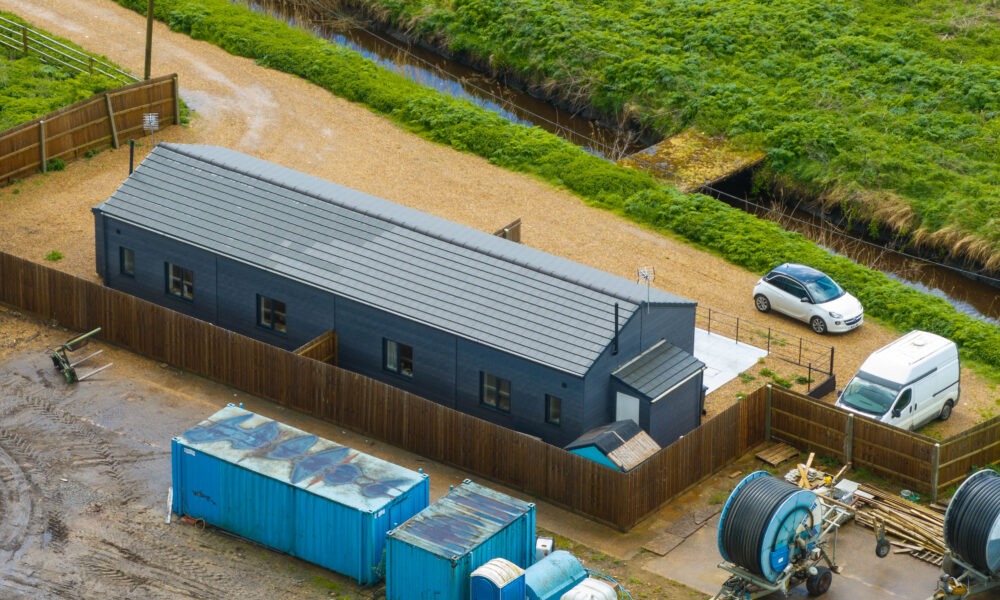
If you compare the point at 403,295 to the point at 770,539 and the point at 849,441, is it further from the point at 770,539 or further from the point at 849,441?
the point at 770,539

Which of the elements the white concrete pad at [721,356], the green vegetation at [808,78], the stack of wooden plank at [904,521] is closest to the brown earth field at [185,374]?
the white concrete pad at [721,356]

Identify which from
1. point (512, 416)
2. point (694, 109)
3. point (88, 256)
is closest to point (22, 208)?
point (88, 256)

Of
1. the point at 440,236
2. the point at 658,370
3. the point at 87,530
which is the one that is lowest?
the point at 87,530

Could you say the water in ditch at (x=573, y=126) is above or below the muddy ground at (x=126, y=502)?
above

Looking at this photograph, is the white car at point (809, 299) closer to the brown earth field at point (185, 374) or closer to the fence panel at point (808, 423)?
the brown earth field at point (185, 374)

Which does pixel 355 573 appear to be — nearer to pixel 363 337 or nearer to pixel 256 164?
pixel 363 337

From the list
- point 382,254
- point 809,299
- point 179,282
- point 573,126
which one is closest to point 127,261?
point 179,282

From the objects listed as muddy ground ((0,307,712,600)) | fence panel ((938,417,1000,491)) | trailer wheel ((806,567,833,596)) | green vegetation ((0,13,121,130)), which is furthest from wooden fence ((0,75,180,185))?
fence panel ((938,417,1000,491))
